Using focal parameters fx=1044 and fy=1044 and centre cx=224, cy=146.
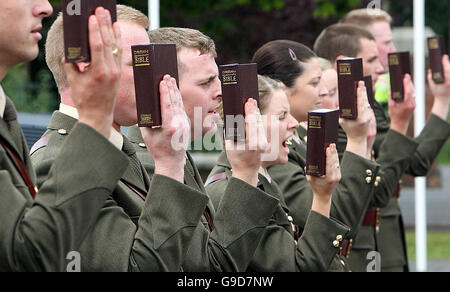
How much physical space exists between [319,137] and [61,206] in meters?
1.72

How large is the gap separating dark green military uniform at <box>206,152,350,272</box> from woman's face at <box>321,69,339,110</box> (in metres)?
1.46

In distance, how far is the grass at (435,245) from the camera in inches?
491

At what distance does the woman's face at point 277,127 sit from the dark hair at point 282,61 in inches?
22.7

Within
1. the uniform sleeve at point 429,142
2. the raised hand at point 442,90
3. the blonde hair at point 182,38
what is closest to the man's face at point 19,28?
the blonde hair at point 182,38

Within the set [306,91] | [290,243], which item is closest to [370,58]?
[306,91]

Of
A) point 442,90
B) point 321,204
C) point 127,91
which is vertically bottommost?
point 321,204

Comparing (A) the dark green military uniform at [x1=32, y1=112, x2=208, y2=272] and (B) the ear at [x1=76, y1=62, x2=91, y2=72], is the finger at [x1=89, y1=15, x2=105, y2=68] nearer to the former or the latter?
(B) the ear at [x1=76, y1=62, x2=91, y2=72]

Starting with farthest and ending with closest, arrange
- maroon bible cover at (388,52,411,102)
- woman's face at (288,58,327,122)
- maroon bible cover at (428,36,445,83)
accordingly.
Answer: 1. maroon bible cover at (428,36,445,83)
2. maroon bible cover at (388,52,411,102)
3. woman's face at (288,58,327,122)

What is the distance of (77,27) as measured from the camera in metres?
2.71

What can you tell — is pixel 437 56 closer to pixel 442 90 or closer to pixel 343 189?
pixel 442 90

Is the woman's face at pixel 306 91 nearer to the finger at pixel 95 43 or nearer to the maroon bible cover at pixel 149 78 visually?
the maroon bible cover at pixel 149 78

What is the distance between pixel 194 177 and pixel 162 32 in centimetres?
67

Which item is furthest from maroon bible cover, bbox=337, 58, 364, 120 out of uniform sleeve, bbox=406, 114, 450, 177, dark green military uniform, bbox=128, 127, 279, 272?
uniform sleeve, bbox=406, 114, 450, 177

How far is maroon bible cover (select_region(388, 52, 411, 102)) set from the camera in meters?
5.92
